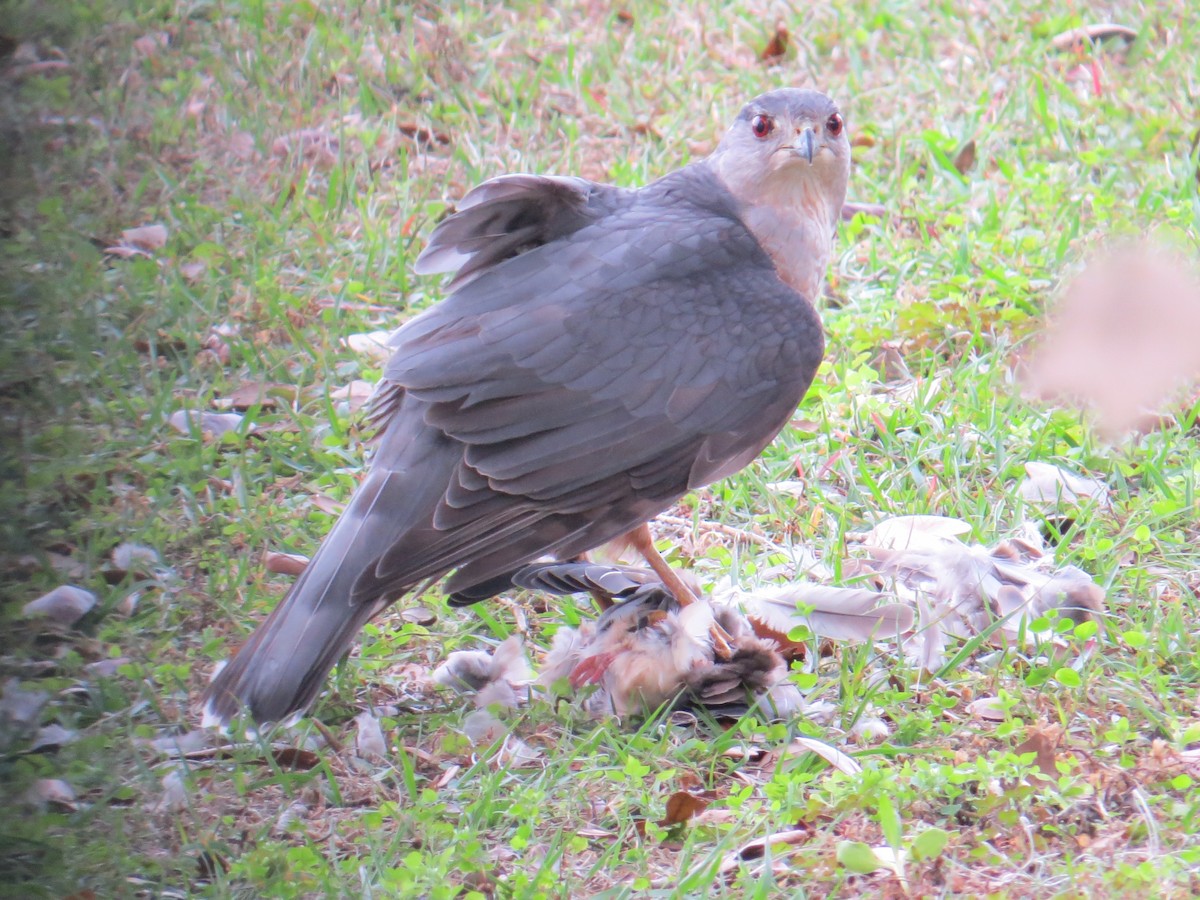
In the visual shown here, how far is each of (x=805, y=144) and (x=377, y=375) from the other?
1.88 meters

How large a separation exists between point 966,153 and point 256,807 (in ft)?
14.6

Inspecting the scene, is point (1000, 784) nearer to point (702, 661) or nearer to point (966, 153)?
point (702, 661)

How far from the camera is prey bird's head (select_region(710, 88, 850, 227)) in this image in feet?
14.3

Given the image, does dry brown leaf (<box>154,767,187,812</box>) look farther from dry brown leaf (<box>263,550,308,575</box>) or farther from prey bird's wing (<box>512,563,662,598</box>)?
prey bird's wing (<box>512,563,662,598</box>)

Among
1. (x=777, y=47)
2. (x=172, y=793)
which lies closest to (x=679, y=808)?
(x=172, y=793)

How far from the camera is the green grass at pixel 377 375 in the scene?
3.15 m

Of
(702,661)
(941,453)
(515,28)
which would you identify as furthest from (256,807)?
(515,28)

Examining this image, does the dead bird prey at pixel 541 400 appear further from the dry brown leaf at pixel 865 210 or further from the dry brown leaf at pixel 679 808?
the dry brown leaf at pixel 865 210

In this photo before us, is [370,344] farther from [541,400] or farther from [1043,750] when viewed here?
[1043,750]

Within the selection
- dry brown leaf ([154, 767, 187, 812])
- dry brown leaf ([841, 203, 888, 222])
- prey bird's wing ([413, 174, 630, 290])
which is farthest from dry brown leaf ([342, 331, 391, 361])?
dry brown leaf ([154, 767, 187, 812])

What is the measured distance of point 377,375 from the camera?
5262 mm

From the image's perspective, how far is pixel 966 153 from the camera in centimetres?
636

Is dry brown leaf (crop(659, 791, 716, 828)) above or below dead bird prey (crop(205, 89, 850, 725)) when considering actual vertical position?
below

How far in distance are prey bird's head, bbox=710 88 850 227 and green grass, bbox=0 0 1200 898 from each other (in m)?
0.90
